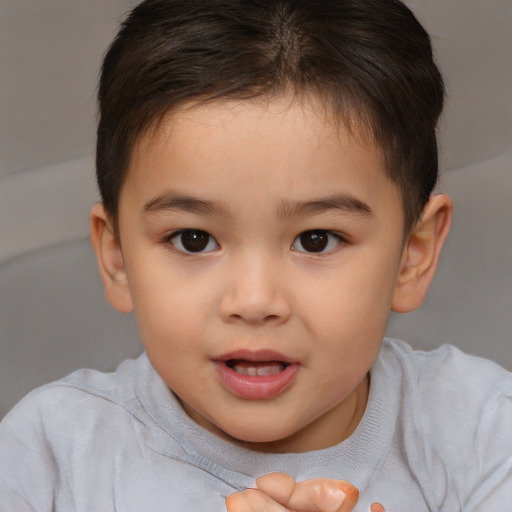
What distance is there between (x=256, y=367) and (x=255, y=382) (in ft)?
0.04

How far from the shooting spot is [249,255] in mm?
867

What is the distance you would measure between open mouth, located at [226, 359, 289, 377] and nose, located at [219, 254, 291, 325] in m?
0.06

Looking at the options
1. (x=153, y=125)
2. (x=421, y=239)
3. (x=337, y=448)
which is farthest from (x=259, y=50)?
(x=337, y=448)

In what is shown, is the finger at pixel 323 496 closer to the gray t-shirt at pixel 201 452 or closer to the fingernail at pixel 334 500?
the fingernail at pixel 334 500

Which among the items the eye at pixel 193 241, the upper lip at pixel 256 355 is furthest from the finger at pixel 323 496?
the eye at pixel 193 241

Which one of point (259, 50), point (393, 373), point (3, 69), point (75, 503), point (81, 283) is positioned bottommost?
point (75, 503)

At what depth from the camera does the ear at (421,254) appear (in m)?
1.03

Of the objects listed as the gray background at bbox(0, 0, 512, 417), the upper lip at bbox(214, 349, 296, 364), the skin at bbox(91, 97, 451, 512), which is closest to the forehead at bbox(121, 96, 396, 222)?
the skin at bbox(91, 97, 451, 512)

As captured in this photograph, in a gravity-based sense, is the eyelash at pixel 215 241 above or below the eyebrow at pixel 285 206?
below

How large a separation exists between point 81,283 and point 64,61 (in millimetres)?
288

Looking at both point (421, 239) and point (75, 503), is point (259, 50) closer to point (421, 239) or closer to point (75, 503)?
point (421, 239)

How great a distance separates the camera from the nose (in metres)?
0.86

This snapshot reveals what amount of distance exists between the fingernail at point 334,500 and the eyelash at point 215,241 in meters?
0.19

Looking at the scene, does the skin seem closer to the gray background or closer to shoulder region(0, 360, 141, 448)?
shoulder region(0, 360, 141, 448)
